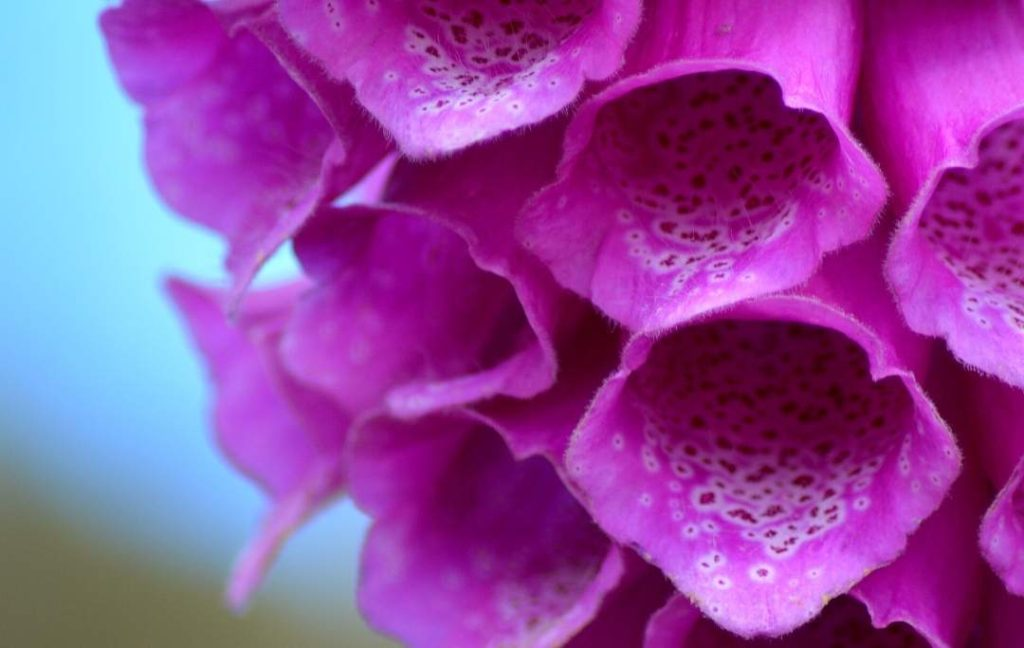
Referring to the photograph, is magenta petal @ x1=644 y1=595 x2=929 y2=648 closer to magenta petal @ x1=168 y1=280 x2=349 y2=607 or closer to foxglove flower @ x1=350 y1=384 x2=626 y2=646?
foxglove flower @ x1=350 y1=384 x2=626 y2=646

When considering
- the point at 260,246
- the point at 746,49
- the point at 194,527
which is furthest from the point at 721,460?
the point at 194,527

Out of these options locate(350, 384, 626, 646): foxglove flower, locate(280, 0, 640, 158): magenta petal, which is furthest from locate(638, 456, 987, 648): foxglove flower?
locate(280, 0, 640, 158): magenta petal

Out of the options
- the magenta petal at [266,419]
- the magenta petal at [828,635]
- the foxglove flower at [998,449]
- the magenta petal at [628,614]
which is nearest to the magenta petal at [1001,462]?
the foxglove flower at [998,449]

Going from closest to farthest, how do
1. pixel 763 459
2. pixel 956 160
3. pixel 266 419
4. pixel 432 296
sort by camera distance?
1. pixel 956 160
2. pixel 763 459
3. pixel 432 296
4. pixel 266 419

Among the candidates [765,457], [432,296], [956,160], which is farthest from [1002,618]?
[432,296]

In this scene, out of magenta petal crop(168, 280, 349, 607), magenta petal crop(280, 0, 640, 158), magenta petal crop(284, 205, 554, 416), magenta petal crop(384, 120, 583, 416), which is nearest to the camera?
magenta petal crop(280, 0, 640, 158)

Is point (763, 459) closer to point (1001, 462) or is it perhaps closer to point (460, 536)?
point (1001, 462)
